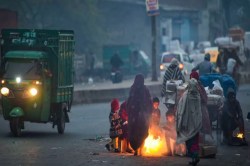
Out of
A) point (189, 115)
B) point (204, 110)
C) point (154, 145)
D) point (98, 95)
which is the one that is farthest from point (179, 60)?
point (189, 115)

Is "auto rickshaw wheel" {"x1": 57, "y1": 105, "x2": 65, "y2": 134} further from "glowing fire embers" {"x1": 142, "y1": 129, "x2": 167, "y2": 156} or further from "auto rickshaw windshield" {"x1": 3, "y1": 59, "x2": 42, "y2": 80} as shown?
"glowing fire embers" {"x1": 142, "y1": 129, "x2": 167, "y2": 156}

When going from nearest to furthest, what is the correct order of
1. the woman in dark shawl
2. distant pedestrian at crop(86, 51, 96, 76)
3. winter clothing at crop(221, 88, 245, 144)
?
1. the woman in dark shawl
2. winter clothing at crop(221, 88, 245, 144)
3. distant pedestrian at crop(86, 51, 96, 76)

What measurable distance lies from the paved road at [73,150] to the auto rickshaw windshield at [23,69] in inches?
60.3

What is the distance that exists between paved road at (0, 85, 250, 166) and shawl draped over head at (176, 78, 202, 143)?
60 centimetres

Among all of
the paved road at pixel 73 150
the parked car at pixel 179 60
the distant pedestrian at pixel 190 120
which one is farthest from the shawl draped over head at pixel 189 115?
the parked car at pixel 179 60

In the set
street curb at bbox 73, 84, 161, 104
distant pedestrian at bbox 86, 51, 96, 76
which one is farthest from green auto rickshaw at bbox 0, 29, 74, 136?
distant pedestrian at bbox 86, 51, 96, 76

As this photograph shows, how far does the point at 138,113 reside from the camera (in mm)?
15211

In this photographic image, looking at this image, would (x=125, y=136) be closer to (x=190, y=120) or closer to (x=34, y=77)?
(x=190, y=120)

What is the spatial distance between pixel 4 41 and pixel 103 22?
40181 millimetres

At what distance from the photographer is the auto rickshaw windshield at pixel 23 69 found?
61.3 feet

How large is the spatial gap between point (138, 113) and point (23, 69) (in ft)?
15.2

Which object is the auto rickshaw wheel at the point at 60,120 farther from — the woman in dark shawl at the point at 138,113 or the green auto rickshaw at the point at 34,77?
the woman in dark shawl at the point at 138,113

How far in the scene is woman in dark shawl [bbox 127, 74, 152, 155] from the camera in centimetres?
1508

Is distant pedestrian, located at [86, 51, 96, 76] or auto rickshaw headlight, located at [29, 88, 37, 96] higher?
distant pedestrian, located at [86, 51, 96, 76]
